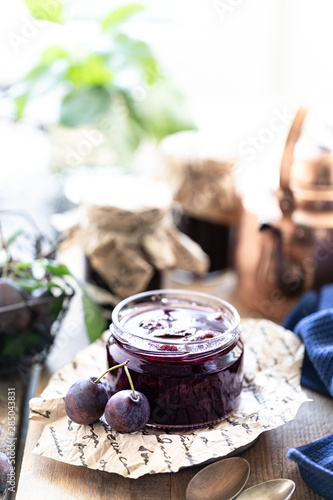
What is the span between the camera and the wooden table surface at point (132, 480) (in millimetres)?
726

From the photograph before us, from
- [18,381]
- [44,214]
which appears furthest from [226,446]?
[44,214]

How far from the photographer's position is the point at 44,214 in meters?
1.58

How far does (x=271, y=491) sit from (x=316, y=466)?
0.06 m

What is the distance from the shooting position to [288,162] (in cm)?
109

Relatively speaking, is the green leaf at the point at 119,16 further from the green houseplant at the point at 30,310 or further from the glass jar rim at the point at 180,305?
the glass jar rim at the point at 180,305

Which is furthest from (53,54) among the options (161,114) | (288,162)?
(288,162)

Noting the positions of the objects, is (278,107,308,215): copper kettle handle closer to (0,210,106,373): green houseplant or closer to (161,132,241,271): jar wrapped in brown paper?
(161,132,241,271): jar wrapped in brown paper

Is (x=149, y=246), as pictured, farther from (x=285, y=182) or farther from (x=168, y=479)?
(x=168, y=479)

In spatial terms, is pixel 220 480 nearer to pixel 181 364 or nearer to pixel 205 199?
pixel 181 364

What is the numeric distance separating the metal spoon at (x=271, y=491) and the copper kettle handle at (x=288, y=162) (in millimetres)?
539

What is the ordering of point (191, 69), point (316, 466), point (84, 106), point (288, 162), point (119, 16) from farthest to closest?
point (191, 69) < point (119, 16) < point (84, 106) < point (288, 162) < point (316, 466)

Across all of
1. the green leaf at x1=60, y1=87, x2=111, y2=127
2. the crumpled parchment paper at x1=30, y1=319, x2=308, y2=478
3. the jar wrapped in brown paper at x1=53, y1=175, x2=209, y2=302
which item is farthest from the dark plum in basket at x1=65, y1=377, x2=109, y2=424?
the green leaf at x1=60, y1=87, x2=111, y2=127

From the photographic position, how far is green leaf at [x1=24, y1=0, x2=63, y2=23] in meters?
1.40

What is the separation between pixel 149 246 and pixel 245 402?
1.30 ft
